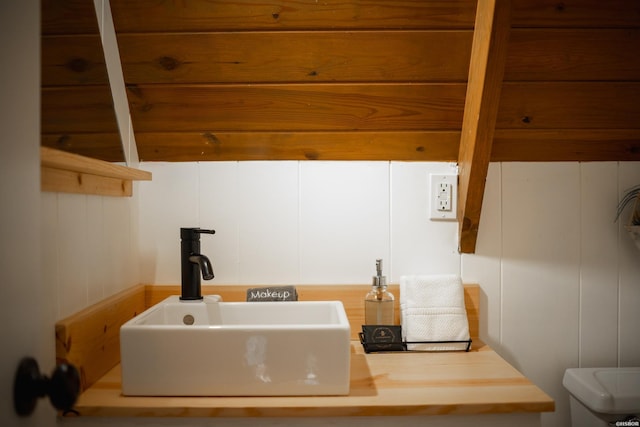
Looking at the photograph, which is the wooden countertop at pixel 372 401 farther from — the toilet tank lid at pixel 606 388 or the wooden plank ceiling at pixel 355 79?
the wooden plank ceiling at pixel 355 79

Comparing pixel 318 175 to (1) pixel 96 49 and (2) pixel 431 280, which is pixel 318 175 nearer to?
(2) pixel 431 280

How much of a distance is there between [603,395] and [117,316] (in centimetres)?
114

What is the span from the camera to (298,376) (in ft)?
3.16

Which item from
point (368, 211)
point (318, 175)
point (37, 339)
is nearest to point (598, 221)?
point (368, 211)

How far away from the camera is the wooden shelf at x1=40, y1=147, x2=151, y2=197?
0.85 metres

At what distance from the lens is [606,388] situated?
1209 mm

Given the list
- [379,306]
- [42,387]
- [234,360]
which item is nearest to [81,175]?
[234,360]

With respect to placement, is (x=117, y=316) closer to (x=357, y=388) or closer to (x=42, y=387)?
(x=357, y=388)

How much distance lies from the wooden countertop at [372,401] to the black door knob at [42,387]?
449mm

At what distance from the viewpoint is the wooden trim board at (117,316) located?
97 centimetres

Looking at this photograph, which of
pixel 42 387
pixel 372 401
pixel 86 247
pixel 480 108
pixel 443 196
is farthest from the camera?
pixel 443 196

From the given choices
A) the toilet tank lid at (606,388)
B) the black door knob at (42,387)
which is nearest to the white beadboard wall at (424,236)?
the toilet tank lid at (606,388)

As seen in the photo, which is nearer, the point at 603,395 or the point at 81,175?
the point at 81,175

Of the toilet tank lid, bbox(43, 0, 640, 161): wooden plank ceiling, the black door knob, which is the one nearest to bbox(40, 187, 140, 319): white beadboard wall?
bbox(43, 0, 640, 161): wooden plank ceiling
